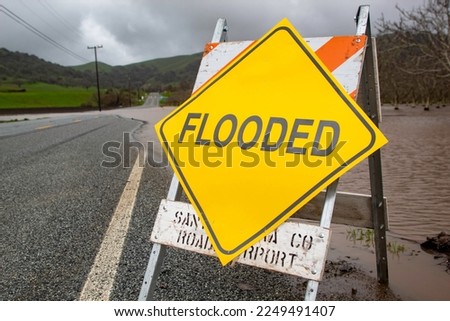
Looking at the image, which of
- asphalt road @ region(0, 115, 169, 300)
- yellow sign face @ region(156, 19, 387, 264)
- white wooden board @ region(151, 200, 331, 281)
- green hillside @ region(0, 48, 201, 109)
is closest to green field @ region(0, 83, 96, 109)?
green hillside @ region(0, 48, 201, 109)

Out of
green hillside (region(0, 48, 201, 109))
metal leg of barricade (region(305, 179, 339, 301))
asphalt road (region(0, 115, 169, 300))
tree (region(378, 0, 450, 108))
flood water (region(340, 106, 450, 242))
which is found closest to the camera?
metal leg of barricade (region(305, 179, 339, 301))

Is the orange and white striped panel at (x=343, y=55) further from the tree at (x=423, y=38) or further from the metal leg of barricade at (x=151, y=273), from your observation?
the tree at (x=423, y=38)

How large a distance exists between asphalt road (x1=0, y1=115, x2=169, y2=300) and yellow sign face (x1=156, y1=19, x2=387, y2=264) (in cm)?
86

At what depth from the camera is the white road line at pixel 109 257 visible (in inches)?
98.5

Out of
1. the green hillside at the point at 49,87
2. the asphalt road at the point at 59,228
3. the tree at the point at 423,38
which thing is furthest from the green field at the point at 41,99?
the asphalt road at the point at 59,228

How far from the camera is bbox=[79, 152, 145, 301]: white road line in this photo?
98.5 inches

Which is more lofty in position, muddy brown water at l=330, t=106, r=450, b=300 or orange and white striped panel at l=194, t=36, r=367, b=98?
orange and white striped panel at l=194, t=36, r=367, b=98

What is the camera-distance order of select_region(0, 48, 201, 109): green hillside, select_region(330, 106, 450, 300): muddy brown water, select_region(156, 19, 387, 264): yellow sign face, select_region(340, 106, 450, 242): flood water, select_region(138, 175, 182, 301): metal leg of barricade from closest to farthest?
select_region(156, 19, 387, 264): yellow sign face → select_region(138, 175, 182, 301): metal leg of barricade → select_region(330, 106, 450, 300): muddy brown water → select_region(340, 106, 450, 242): flood water → select_region(0, 48, 201, 109): green hillside

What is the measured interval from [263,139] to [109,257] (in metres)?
1.61

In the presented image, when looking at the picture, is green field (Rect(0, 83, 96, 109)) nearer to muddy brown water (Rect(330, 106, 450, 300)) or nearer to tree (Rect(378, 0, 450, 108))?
tree (Rect(378, 0, 450, 108))

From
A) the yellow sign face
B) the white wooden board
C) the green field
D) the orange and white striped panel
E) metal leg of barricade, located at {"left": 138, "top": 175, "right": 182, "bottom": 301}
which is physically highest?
the orange and white striped panel

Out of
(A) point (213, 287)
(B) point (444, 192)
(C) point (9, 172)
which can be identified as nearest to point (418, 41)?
(B) point (444, 192)

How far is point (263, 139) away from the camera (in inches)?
86.0

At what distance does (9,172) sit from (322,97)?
6.32 meters
